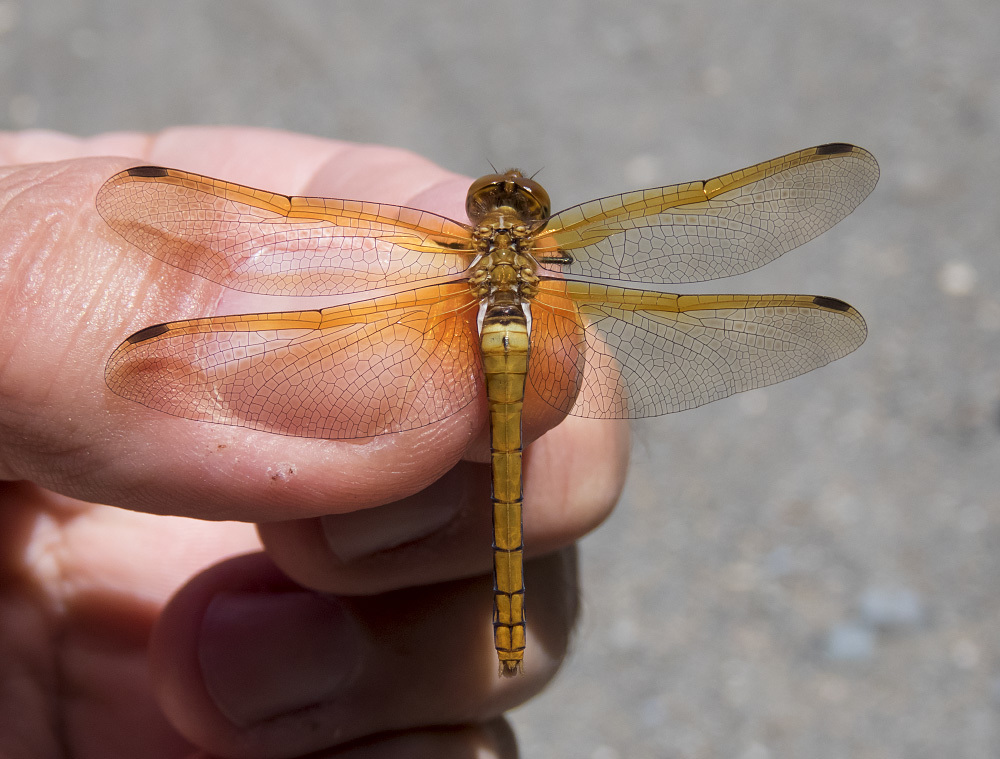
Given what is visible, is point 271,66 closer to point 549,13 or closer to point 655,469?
point 549,13

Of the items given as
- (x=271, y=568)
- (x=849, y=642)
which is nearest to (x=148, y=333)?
(x=271, y=568)

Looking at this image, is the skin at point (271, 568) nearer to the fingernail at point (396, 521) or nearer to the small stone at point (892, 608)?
the fingernail at point (396, 521)

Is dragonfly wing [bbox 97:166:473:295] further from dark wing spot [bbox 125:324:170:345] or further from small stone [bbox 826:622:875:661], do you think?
small stone [bbox 826:622:875:661]

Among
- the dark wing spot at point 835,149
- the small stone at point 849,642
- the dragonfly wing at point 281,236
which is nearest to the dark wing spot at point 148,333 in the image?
the dragonfly wing at point 281,236

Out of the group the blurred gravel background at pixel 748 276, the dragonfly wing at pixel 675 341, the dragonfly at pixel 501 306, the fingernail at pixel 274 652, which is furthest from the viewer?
the blurred gravel background at pixel 748 276

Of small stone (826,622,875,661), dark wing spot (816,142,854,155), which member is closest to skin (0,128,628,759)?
dark wing spot (816,142,854,155)

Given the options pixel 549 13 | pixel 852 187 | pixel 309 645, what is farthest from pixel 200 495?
pixel 549 13
